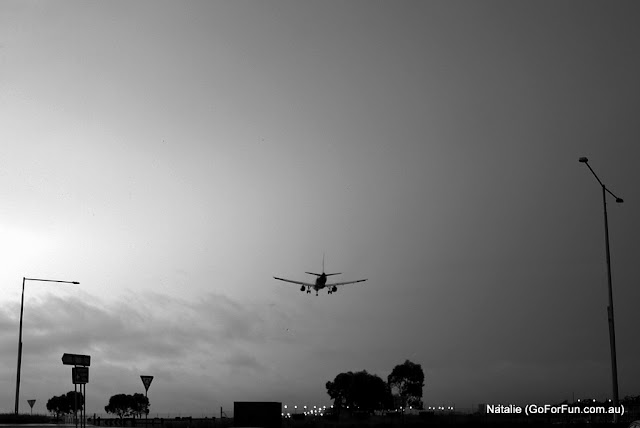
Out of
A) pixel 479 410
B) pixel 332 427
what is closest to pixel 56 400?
pixel 479 410

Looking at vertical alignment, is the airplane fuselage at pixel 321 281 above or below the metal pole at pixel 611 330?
above

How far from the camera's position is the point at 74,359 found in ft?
125

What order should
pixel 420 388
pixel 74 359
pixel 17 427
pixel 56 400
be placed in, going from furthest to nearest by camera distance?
pixel 56 400
pixel 420 388
pixel 17 427
pixel 74 359

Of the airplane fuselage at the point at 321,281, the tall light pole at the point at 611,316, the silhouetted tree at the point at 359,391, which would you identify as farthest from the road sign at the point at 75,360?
the silhouetted tree at the point at 359,391

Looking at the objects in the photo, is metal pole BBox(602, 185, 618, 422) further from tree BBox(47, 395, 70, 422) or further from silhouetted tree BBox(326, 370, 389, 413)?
tree BBox(47, 395, 70, 422)

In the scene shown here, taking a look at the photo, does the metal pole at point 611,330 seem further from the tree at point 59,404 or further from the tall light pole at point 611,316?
the tree at point 59,404

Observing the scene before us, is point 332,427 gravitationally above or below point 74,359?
below

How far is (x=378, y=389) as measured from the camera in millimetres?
141000

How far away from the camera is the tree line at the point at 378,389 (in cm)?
14025

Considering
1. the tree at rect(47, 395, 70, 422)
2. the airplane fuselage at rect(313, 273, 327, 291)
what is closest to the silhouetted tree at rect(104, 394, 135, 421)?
the tree at rect(47, 395, 70, 422)

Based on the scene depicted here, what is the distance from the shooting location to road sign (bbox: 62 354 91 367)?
37528 mm

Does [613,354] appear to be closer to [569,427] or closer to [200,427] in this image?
[569,427]

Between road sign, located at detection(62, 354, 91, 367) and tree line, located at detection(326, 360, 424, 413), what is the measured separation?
348 ft

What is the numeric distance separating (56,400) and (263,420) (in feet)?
529
